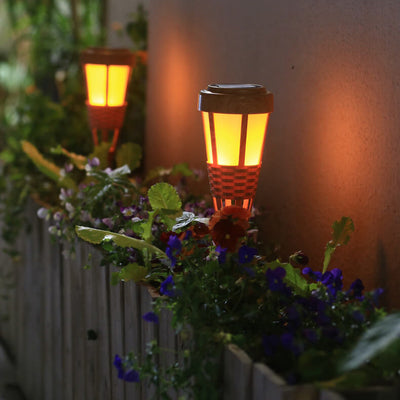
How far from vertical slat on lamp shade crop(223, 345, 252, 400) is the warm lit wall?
0.67 m

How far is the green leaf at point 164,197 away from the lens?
2.02m

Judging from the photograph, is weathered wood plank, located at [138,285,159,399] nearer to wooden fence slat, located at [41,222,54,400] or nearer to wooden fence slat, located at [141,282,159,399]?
wooden fence slat, located at [141,282,159,399]

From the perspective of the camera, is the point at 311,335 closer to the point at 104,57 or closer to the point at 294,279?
the point at 294,279

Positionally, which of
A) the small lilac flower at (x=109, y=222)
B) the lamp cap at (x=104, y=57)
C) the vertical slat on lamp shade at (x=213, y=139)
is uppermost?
the lamp cap at (x=104, y=57)

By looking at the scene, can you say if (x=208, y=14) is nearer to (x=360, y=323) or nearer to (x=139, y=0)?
(x=139, y=0)

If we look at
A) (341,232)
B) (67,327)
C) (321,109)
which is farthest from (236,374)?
(67,327)

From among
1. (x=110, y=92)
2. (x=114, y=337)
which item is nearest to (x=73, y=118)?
(x=110, y=92)

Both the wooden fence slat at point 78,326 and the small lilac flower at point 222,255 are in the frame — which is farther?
the wooden fence slat at point 78,326

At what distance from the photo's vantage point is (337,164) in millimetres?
2250

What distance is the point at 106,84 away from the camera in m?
3.07

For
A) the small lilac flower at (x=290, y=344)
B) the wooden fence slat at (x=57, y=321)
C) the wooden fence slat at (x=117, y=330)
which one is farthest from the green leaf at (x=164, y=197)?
the wooden fence slat at (x=57, y=321)

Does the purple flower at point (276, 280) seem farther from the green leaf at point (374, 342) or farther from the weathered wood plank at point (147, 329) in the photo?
the weathered wood plank at point (147, 329)

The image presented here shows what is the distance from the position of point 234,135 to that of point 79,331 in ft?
4.26

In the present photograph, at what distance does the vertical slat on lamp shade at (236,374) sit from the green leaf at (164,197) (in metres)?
0.60
